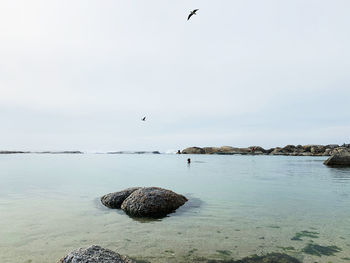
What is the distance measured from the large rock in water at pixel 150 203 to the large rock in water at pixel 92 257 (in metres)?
5.74

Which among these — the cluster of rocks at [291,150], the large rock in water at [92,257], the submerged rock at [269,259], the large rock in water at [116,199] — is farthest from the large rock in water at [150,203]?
the cluster of rocks at [291,150]

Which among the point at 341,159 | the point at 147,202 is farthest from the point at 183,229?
the point at 341,159

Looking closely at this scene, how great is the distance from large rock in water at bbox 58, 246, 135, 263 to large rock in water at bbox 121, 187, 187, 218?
5740 millimetres

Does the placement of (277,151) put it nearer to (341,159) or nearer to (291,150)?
(291,150)

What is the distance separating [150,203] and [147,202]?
0.16 meters

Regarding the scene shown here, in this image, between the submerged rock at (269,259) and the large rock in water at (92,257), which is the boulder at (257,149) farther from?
the large rock in water at (92,257)

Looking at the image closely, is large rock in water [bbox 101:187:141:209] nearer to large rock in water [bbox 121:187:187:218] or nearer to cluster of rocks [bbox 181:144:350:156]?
large rock in water [bbox 121:187:187:218]

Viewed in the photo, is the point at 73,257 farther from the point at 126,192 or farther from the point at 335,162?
the point at 335,162

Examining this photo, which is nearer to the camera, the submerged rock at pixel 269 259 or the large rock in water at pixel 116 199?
the submerged rock at pixel 269 259

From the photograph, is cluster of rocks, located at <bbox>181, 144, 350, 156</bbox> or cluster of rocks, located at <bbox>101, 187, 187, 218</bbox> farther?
cluster of rocks, located at <bbox>181, 144, 350, 156</bbox>

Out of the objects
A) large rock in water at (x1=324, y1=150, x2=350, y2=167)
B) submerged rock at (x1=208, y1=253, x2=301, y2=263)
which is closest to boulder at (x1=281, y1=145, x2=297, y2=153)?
large rock in water at (x1=324, y1=150, x2=350, y2=167)

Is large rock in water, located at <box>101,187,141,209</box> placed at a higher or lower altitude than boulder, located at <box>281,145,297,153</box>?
lower

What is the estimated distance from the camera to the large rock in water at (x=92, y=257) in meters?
5.00

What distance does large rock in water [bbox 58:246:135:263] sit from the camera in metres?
5.00
